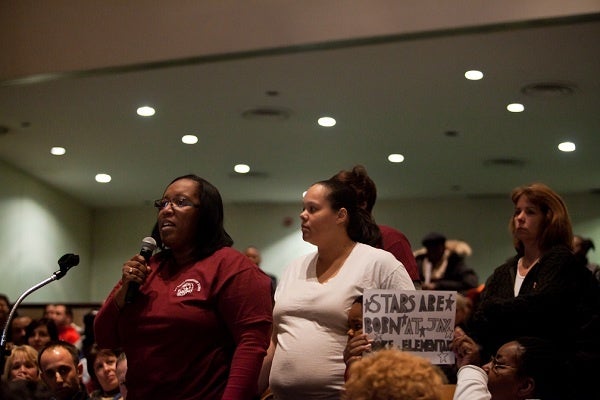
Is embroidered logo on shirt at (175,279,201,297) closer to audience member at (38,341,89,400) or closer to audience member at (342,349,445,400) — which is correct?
audience member at (342,349,445,400)

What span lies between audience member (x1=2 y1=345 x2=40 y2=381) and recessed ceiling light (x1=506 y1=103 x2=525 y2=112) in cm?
511

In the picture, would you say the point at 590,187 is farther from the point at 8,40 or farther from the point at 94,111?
the point at 8,40

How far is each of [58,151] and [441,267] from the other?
4653mm

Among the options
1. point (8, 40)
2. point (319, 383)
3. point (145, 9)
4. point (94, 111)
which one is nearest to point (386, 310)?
point (319, 383)

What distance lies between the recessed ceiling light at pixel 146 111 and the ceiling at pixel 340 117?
67 mm

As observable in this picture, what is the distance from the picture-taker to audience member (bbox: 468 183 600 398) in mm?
3459

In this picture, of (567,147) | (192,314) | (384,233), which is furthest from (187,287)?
(567,147)

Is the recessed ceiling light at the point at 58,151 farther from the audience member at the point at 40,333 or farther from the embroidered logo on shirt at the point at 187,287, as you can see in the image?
the embroidered logo on shirt at the point at 187,287

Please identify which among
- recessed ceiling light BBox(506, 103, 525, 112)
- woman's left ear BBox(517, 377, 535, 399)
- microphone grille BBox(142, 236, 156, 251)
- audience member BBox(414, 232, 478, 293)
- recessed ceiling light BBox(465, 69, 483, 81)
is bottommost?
woman's left ear BBox(517, 377, 535, 399)

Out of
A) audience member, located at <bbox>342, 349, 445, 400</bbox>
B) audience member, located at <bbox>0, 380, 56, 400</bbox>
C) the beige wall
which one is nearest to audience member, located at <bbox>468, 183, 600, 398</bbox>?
audience member, located at <bbox>342, 349, 445, 400</bbox>

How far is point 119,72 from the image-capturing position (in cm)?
766

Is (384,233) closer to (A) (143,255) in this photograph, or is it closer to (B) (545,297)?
(B) (545,297)

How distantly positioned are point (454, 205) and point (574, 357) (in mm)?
9309

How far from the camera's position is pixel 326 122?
928 cm
